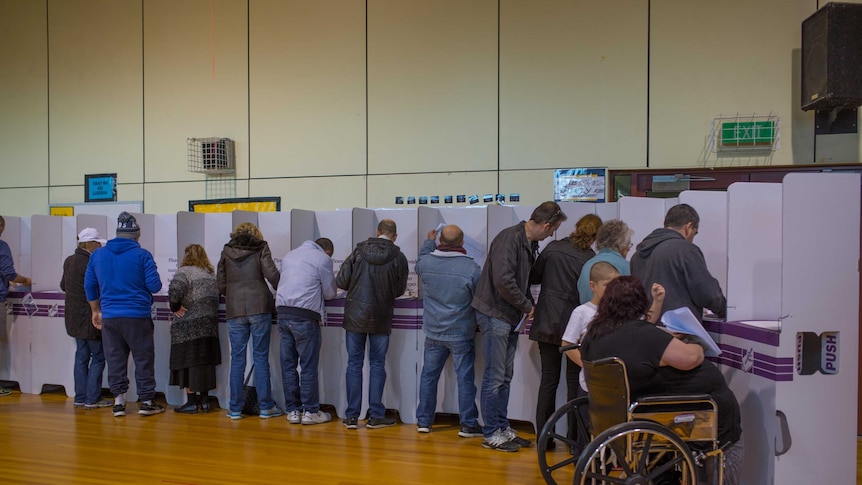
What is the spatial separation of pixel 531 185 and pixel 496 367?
98.7 inches

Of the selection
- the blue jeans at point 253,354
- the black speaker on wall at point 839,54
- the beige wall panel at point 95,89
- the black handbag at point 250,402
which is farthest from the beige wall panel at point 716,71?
the beige wall panel at point 95,89

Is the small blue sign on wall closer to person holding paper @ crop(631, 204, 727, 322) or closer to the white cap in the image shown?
the white cap

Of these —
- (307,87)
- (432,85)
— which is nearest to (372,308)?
(432,85)

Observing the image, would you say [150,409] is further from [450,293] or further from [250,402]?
[450,293]

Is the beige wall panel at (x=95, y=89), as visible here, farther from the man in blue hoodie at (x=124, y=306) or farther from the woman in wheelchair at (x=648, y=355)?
the woman in wheelchair at (x=648, y=355)

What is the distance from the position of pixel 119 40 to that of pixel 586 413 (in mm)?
6516

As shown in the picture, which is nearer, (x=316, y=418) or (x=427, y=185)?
(x=316, y=418)

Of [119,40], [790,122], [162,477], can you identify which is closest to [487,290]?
[162,477]

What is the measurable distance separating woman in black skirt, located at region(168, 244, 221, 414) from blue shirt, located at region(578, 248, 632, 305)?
8.73 feet

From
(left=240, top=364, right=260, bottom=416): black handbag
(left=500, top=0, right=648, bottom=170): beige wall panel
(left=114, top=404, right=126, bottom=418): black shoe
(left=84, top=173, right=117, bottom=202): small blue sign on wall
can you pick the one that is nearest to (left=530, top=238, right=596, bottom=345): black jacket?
(left=240, top=364, right=260, bottom=416): black handbag

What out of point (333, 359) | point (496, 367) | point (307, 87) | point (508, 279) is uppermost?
point (307, 87)

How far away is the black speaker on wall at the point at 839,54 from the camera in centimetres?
472

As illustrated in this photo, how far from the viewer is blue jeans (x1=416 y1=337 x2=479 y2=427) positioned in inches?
159

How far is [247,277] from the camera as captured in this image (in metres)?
4.53
